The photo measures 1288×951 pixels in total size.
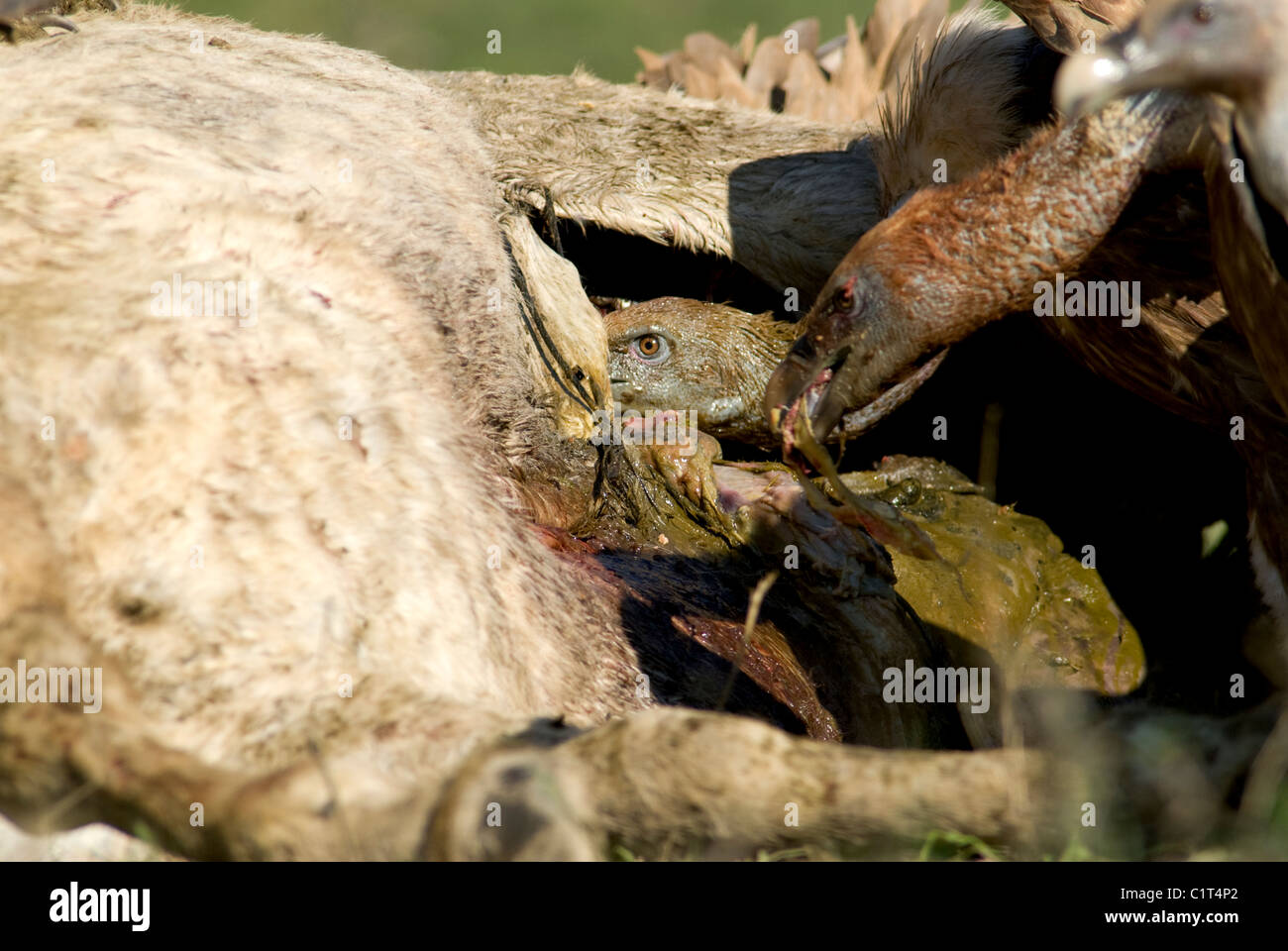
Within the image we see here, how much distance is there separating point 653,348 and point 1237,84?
2506 mm

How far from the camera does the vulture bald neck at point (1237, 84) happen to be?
1974 millimetres

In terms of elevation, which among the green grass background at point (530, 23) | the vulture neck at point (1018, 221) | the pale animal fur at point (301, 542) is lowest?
the pale animal fur at point (301, 542)

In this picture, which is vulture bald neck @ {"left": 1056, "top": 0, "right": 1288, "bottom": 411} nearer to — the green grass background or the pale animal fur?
the pale animal fur

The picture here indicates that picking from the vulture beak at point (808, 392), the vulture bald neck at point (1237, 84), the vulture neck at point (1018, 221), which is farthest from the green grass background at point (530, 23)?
the vulture bald neck at point (1237, 84)

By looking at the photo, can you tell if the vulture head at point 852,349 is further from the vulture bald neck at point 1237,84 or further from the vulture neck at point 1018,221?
the vulture bald neck at point 1237,84

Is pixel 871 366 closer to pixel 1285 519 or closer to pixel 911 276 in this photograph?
pixel 911 276

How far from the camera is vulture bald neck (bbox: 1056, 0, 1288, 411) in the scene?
1.97 meters

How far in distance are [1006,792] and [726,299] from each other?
10.7 ft

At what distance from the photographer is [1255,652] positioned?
3104 mm

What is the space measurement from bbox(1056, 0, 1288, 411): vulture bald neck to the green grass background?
7962 millimetres

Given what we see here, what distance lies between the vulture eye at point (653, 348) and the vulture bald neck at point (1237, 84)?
7.47ft

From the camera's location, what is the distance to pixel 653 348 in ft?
14.3

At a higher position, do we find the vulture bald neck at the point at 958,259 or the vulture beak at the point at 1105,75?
the vulture beak at the point at 1105,75

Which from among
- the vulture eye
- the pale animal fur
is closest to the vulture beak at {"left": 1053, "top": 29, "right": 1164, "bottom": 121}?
the pale animal fur
